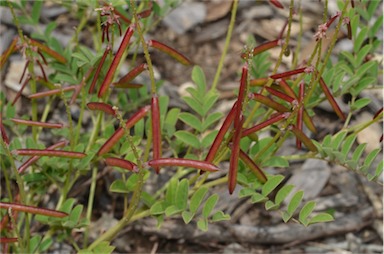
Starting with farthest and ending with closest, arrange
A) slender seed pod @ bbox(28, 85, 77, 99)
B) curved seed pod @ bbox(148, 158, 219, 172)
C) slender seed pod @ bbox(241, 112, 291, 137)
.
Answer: slender seed pod @ bbox(28, 85, 77, 99) < slender seed pod @ bbox(241, 112, 291, 137) < curved seed pod @ bbox(148, 158, 219, 172)

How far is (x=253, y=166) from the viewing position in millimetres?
1806

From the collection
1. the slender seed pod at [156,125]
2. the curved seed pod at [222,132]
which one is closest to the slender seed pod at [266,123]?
the curved seed pod at [222,132]

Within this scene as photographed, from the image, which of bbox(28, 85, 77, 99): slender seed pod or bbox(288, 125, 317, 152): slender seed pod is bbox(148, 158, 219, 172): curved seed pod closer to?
bbox(288, 125, 317, 152): slender seed pod

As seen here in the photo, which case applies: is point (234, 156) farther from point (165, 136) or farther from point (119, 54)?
point (165, 136)

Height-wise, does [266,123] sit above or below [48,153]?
above

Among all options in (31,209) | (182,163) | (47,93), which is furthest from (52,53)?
(182,163)

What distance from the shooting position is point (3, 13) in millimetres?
3051

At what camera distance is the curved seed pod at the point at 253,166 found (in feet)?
5.80

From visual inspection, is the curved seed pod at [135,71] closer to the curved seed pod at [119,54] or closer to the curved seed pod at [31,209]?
the curved seed pod at [119,54]

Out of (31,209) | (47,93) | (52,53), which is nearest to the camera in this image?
(31,209)

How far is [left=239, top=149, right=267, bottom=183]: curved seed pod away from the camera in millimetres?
1767

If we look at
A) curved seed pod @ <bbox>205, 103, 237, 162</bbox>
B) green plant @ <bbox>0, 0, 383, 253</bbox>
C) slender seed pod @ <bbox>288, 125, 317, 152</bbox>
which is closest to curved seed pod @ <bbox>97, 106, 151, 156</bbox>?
green plant @ <bbox>0, 0, 383, 253</bbox>

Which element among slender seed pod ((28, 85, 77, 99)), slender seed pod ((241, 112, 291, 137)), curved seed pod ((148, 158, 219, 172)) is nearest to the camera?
curved seed pod ((148, 158, 219, 172))

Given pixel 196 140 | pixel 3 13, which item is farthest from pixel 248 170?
pixel 3 13
